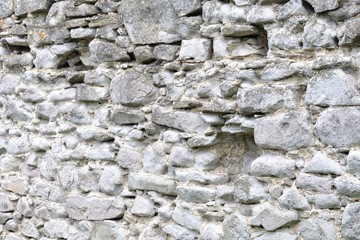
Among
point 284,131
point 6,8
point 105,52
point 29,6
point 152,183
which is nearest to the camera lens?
point 284,131

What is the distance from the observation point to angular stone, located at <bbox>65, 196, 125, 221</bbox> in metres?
3.38

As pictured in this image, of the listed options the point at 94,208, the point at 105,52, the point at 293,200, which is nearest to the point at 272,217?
the point at 293,200

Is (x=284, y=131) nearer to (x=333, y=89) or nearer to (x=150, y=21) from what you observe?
(x=333, y=89)

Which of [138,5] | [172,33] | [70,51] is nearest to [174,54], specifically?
[172,33]

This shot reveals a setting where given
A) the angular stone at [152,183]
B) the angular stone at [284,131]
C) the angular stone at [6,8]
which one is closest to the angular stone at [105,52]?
the angular stone at [152,183]

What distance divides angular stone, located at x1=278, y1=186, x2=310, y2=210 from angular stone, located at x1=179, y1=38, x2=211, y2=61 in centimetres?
82

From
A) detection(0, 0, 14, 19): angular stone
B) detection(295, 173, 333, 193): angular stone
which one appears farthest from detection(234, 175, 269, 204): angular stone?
detection(0, 0, 14, 19): angular stone

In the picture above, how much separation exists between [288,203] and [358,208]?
32cm

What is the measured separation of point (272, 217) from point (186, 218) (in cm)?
54

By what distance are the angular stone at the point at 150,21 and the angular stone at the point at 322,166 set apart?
40.9 inches

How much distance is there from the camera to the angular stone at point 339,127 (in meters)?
2.38

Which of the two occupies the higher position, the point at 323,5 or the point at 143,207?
the point at 323,5

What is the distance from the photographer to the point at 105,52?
344cm

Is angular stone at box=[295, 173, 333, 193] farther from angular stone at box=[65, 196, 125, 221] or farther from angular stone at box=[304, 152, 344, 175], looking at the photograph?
angular stone at box=[65, 196, 125, 221]
